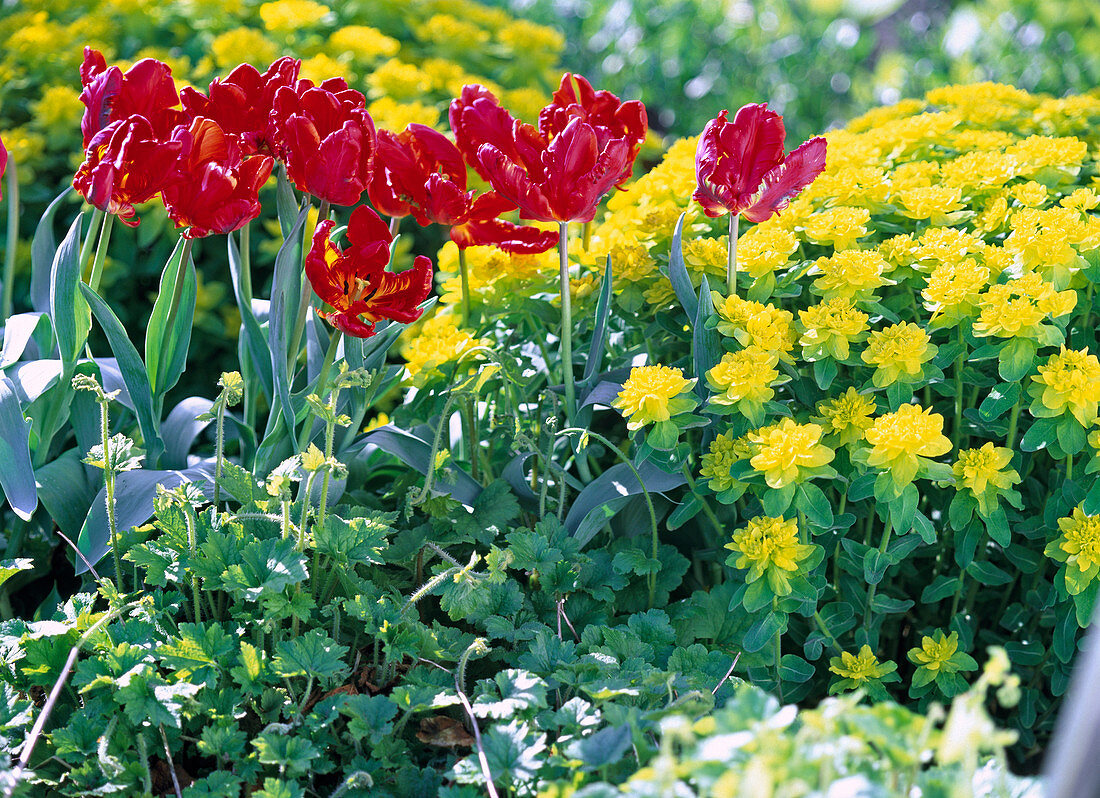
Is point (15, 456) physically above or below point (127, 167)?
below

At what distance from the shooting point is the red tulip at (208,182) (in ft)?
4.73

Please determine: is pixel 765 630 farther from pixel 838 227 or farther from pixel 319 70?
pixel 319 70

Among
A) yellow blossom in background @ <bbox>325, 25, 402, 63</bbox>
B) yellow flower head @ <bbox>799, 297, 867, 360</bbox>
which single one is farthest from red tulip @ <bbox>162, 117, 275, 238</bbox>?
yellow blossom in background @ <bbox>325, 25, 402, 63</bbox>

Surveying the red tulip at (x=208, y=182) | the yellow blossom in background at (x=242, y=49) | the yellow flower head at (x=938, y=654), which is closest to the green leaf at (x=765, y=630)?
the yellow flower head at (x=938, y=654)

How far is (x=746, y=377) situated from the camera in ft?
4.94

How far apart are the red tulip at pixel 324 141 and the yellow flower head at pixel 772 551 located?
0.81 m

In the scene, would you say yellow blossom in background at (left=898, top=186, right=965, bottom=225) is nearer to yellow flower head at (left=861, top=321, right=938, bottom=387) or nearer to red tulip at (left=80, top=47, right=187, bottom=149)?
yellow flower head at (left=861, top=321, right=938, bottom=387)

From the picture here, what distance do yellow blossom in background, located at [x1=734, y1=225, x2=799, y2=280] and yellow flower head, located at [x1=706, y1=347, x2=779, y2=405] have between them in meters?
0.21

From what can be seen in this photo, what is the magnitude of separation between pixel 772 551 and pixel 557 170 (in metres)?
0.67

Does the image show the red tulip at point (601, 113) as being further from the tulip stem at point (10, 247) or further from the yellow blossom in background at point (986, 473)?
the tulip stem at point (10, 247)

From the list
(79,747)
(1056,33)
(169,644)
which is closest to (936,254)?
(169,644)

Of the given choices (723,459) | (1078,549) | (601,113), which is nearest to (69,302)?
(601,113)

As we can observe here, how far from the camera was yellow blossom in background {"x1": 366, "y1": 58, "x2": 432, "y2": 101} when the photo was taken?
2.98 meters

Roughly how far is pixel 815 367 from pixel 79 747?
119 centimetres
